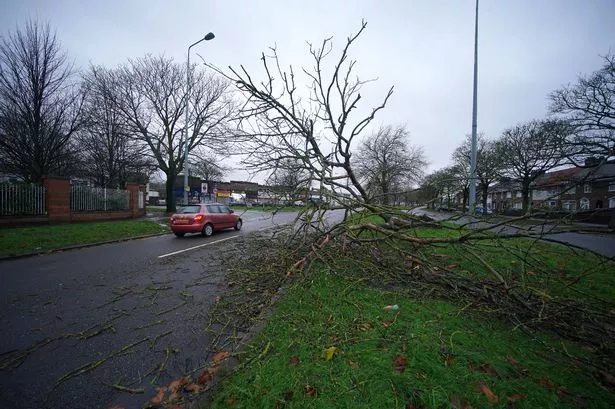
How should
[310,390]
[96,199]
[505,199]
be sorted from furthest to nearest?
1. [96,199]
2. [505,199]
3. [310,390]

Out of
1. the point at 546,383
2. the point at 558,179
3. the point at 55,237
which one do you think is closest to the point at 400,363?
the point at 546,383

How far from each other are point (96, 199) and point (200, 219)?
9.82 meters

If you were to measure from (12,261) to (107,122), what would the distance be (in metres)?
16.7

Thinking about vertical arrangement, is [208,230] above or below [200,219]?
below

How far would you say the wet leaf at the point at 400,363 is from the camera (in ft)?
6.98

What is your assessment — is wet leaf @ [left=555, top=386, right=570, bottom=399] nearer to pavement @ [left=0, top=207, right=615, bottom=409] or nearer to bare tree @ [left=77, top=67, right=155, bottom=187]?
pavement @ [left=0, top=207, right=615, bottom=409]

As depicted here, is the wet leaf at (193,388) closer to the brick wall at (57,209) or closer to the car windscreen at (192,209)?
the car windscreen at (192,209)

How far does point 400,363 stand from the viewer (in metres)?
2.20

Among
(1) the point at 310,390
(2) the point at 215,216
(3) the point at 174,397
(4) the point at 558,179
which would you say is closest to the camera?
(1) the point at 310,390

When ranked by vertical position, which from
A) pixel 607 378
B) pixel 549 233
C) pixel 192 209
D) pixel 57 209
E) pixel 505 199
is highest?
pixel 505 199

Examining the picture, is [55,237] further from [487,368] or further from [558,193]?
[558,193]

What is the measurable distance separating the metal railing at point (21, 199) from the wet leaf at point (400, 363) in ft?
55.9

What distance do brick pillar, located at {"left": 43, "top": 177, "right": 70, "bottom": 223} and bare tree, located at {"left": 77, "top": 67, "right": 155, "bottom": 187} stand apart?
19.9ft

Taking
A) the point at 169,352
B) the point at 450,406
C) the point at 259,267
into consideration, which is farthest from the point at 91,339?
the point at 450,406
